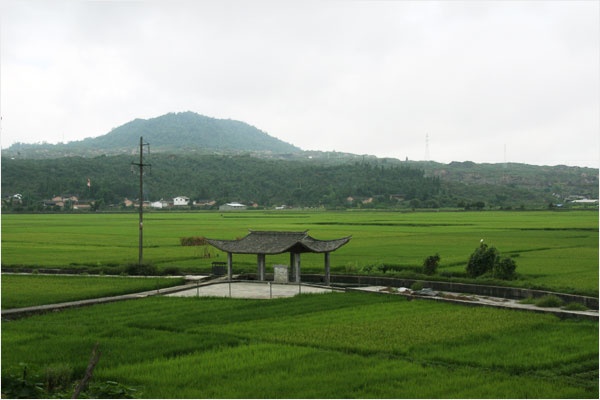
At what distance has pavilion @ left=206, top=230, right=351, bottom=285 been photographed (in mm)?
26016

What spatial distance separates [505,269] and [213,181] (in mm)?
140871

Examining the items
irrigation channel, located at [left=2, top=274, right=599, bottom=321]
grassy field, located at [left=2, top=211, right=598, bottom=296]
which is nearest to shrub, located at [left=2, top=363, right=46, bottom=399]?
irrigation channel, located at [left=2, top=274, right=599, bottom=321]

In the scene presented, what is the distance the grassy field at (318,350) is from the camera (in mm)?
11508

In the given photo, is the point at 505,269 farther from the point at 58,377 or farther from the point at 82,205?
the point at 82,205

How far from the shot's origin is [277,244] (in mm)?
26281

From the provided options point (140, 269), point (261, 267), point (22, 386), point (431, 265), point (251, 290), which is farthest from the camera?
point (140, 269)

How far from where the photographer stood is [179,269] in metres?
30.9

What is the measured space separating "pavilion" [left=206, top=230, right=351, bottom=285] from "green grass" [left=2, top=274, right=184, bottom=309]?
302 cm

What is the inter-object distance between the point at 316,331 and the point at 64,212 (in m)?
102

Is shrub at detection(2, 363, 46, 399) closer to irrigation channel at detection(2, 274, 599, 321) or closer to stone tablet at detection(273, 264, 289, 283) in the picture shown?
irrigation channel at detection(2, 274, 599, 321)

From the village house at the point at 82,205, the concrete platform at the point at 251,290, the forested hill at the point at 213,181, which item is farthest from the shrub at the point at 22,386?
the forested hill at the point at 213,181

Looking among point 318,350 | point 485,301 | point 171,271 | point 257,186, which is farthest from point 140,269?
point 257,186

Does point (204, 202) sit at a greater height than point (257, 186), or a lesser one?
lesser

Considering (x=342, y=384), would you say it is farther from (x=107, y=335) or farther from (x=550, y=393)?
(x=107, y=335)
